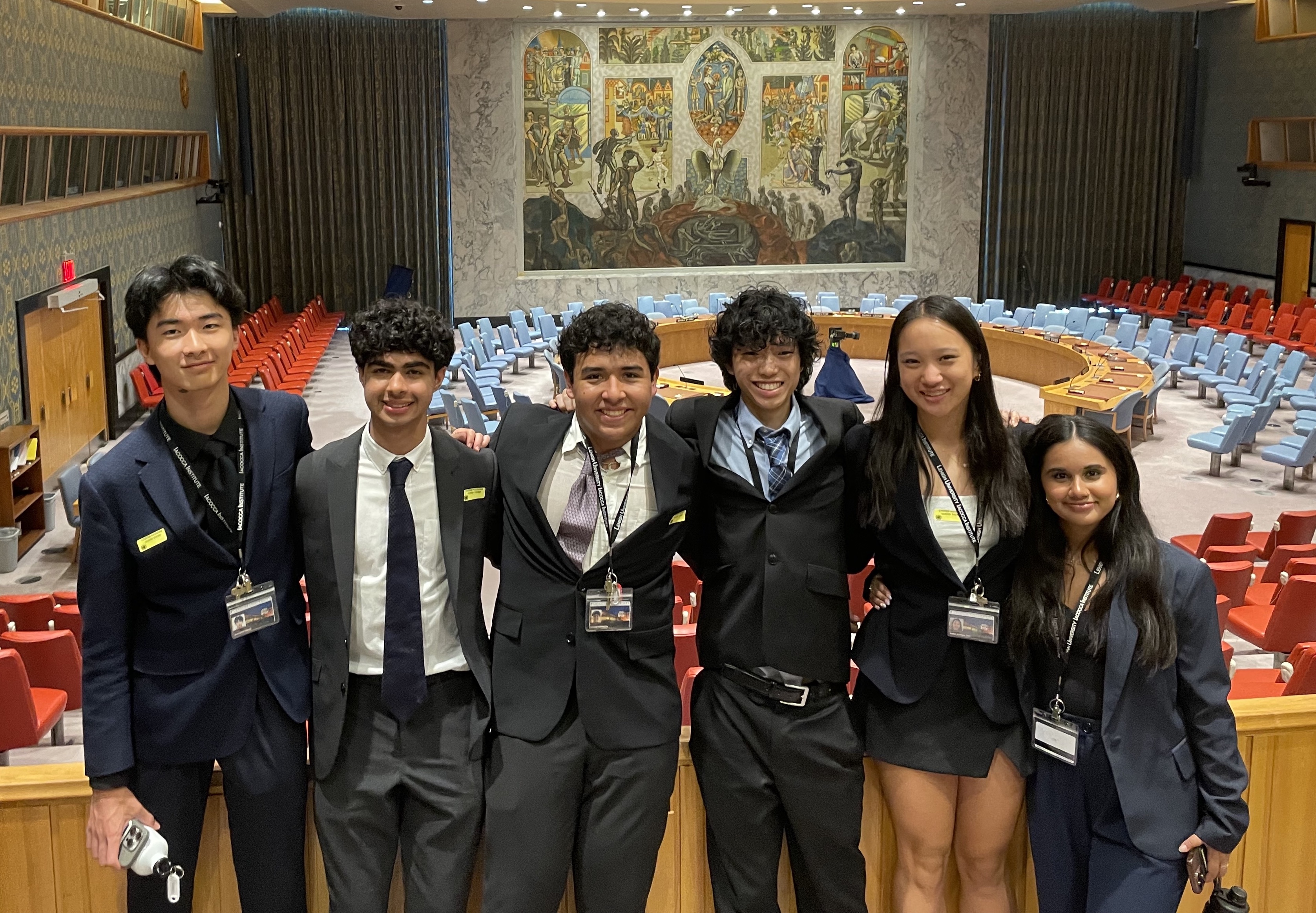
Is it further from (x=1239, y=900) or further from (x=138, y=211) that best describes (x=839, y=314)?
(x=1239, y=900)

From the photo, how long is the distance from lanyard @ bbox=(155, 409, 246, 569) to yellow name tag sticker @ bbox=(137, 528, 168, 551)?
0.42 ft

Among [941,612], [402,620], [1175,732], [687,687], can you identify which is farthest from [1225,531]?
[402,620]

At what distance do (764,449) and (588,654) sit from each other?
2.20 ft

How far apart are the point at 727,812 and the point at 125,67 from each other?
16236 mm

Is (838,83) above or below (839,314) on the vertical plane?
→ above

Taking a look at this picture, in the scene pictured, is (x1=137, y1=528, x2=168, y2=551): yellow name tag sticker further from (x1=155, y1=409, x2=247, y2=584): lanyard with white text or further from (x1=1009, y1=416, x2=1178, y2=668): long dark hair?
(x1=1009, y1=416, x2=1178, y2=668): long dark hair

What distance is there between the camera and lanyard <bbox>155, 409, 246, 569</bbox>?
2.76 metres

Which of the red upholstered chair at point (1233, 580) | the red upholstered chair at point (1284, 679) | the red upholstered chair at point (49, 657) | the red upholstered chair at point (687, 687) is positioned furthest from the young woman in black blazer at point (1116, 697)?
the red upholstered chair at point (49, 657)

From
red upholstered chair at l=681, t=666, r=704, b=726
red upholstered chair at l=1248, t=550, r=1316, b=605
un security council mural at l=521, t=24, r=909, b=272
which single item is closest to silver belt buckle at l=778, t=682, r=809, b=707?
red upholstered chair at l=681, t=666, r=704, b=726

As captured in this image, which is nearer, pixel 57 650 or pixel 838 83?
pixel 57 650

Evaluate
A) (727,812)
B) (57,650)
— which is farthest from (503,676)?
(57,650)

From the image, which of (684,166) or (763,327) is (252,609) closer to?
(763,327)

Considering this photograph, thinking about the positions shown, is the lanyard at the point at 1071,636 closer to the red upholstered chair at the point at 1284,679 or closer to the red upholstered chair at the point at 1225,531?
the red upholstered chair at the point at 1284,679

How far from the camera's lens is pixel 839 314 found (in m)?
20.5
